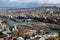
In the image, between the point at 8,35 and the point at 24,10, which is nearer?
the point at 8,35

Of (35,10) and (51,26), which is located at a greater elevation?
(35,10)

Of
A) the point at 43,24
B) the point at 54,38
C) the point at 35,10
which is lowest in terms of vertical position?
the point at 54,38

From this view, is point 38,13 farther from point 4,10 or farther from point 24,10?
point 4,10

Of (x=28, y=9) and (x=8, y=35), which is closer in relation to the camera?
(x=8, y=35)

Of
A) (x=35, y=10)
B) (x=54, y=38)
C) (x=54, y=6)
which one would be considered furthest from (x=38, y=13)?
(x=54, y=38)

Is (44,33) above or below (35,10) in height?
below

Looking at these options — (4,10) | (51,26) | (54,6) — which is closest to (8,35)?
(4,10)

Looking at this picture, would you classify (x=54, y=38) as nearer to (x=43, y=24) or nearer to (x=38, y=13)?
(x=43, y=24)
